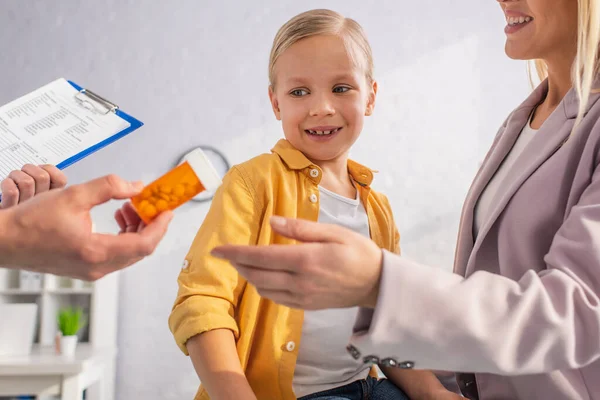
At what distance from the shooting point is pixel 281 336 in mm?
1091

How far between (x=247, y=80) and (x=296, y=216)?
2.73 m

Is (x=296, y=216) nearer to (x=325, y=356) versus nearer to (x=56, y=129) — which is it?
(x=325, y=356)

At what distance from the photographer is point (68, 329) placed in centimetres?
307

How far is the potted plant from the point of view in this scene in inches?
117

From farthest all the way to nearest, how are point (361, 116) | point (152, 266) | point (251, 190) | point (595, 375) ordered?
point (152, 266)
point (361, 116)
point (251, 190)
point (595, 375)

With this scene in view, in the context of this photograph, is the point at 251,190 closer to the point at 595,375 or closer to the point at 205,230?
the point at 205,230

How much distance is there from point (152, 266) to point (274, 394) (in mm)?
2702

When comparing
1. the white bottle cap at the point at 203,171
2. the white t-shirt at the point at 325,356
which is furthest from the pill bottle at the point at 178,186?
the white t-shirt at the point at 325,356

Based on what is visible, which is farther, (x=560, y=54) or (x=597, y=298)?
(x=560, y=54)

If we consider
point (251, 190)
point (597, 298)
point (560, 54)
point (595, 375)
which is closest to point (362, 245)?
point (597, 298)

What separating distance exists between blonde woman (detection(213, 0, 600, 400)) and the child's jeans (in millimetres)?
213

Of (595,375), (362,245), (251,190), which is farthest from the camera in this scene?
(251,190)

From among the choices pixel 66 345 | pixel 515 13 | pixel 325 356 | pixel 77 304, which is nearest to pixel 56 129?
pixel 325 356

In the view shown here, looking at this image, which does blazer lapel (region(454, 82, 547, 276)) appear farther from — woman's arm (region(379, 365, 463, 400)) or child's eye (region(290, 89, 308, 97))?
child's eye (region(290, 89, 308, 97))
